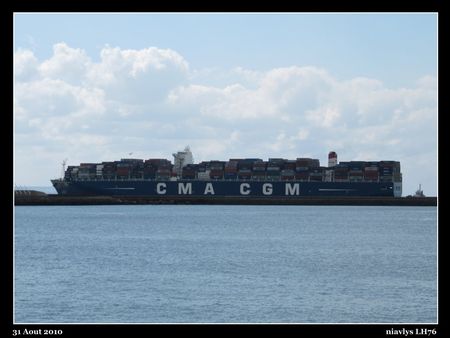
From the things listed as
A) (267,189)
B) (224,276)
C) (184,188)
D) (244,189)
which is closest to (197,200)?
(184,188)

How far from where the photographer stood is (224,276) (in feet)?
96.9

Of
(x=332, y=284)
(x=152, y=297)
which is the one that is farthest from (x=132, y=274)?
(x=332, y=284)

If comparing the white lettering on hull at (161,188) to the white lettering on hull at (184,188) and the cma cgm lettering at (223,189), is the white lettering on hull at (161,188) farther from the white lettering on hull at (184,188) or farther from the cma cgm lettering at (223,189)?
the white lettering on hull at (184,188)

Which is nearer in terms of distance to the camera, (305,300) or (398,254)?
(305,300)

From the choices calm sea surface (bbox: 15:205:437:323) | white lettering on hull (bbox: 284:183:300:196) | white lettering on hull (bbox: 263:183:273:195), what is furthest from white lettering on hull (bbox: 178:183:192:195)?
calm sea surface (bbox: 15:205:437:323)

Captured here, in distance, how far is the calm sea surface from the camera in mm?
22328

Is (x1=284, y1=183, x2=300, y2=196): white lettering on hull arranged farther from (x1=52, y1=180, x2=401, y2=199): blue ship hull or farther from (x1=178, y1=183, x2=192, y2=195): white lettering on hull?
(x1=178, y1=183, x2=192, y2=195): white lettering on hull

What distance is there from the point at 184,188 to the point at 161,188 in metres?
3.29

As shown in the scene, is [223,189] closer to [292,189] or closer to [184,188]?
[184,188]

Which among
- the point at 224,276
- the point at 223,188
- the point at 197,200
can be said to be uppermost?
the point at 223,188

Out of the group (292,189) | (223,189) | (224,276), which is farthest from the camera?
(223,189)

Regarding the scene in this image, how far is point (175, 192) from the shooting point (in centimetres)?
9869
